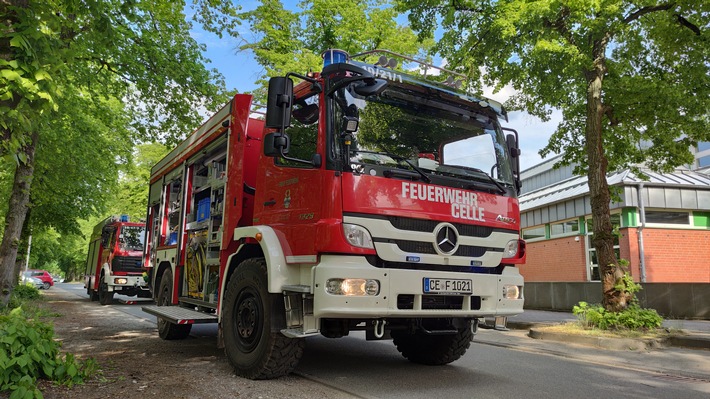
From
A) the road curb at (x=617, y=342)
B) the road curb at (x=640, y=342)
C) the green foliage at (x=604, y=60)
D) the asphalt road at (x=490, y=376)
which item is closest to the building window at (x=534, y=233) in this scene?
the green foliage at (x=604, y=60)

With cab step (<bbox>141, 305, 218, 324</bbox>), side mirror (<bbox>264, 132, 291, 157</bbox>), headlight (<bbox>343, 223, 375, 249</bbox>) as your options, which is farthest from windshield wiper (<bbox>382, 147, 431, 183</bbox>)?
cab step (<bbox>141, 305, 218, 324</bbox>)

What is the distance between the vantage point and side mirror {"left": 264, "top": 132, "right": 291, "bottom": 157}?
475 centimetres

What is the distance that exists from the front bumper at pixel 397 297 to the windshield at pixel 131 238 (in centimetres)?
1542

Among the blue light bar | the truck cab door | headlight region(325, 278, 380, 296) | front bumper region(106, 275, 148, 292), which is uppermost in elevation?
the blue light bar

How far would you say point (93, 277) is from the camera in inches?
818

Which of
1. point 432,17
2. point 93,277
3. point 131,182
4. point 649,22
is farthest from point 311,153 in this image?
point 131,182

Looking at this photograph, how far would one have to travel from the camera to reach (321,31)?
1753 centimetres

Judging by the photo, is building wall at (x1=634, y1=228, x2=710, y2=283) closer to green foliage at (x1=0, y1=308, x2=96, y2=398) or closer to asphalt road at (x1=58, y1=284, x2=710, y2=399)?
asphalt road at (x1=58, y1=284, x2=710, y2=399)

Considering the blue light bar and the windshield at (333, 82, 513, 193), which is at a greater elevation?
the blue light bar

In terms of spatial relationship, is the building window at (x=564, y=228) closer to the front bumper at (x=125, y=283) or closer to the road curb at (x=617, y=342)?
the road curb at (x=617, y=342)

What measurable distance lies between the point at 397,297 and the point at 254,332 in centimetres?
155

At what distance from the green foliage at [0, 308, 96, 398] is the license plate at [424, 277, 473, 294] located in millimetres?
3214

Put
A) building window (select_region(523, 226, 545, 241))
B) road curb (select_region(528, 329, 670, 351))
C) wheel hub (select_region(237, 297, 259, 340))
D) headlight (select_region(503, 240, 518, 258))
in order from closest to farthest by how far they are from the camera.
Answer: wheel hub (select_region(237, 297, 259, 340))
headlight (select_region(503, 240, 518, 258))
road curb (select_region(528, 329, 670, 351))
building window (select_region(523, 226, 545, 241))

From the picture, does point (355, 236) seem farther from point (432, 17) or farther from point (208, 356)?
point (432, 17)
